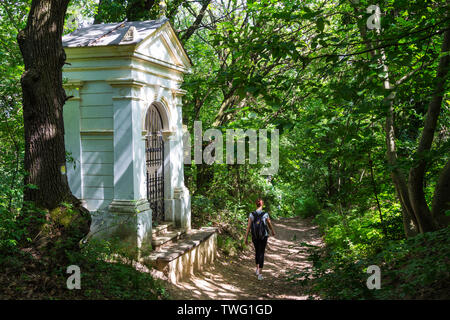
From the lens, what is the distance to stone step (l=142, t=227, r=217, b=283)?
7.39m

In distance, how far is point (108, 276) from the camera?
18.3ft

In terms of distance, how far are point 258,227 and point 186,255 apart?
68.5 inches

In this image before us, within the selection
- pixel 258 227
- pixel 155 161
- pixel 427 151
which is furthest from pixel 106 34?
pixel 427 151

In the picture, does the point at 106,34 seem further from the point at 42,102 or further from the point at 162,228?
the point at 162,228

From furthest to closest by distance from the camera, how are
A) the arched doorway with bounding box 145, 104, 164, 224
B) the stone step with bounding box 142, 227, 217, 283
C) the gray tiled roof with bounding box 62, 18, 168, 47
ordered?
the arched doorway with bounding box 145, 104, 164, 224, the gray tiled roof with bounding box 62, 18, 168, 47, the stone step with bounding box 142, 227, 217, 283

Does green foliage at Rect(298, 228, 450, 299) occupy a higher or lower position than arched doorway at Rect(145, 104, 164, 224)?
lower

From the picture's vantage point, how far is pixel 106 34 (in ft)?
26.3

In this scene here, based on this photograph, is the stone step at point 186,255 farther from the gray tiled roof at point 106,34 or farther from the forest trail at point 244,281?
the gray tiled roof at point 106,34

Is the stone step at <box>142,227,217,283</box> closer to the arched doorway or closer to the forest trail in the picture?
the forest trail

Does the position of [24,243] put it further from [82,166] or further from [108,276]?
[82,166]

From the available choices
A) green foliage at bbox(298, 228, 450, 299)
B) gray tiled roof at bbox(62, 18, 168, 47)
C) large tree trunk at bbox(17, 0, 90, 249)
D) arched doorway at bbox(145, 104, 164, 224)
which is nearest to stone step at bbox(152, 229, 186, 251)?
arched doorway at bbox(145, 104, 164, 224)

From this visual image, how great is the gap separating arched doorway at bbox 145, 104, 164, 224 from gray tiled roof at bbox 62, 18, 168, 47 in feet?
5.85

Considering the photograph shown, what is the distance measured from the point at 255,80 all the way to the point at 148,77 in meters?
4.33
